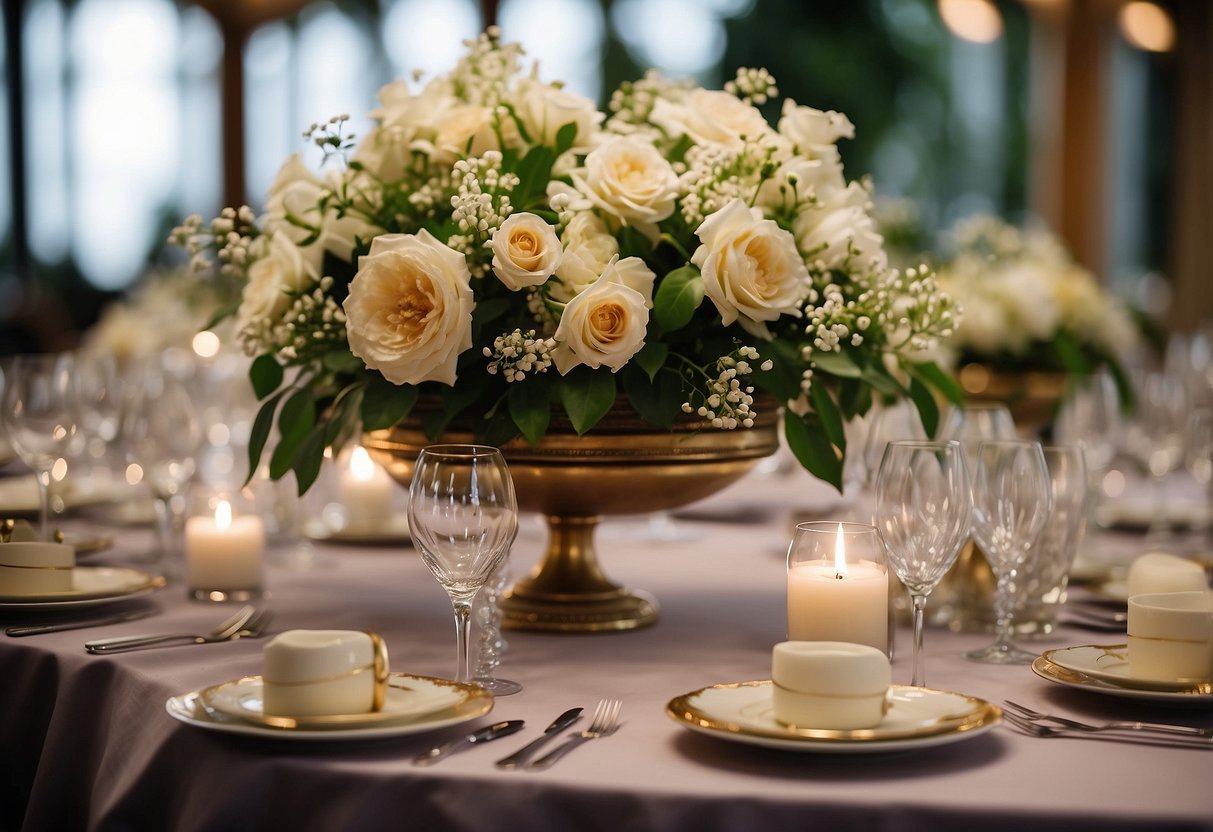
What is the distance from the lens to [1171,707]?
1353 mm

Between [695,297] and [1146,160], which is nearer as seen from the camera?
[695,297]

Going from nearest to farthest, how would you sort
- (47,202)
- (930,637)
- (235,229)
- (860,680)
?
(860,680) → (930,637) → (235,229) → (47,202)

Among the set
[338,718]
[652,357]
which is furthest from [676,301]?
[338,718]

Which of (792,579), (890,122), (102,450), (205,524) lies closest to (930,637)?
(792,579)

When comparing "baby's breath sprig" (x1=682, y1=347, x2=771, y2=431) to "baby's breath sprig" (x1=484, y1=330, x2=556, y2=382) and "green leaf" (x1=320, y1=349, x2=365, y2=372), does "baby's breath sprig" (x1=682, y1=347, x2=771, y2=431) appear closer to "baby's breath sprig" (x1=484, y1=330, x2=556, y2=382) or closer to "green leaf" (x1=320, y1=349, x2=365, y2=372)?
"baby's breath sprig" (x1=484, y1=330, x2=556, y2=382)

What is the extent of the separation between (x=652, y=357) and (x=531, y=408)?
152 millimetres

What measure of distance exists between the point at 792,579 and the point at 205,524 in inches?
35.7

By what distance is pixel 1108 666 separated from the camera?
1.46 meters

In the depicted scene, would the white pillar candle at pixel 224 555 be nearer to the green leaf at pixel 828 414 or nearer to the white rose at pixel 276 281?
the white rose at pixel 276 281

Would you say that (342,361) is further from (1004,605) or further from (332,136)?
(1004,605)

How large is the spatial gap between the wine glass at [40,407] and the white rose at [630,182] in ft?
2.95

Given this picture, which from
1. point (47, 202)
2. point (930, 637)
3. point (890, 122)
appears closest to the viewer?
point (930, 637)

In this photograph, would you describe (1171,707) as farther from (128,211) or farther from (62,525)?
(128,211)

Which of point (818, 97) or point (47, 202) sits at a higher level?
point (818, 97)
